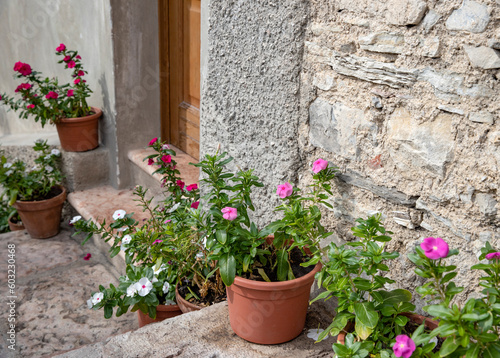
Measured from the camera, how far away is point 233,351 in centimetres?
187

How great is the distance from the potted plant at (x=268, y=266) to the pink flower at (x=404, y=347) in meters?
0.43

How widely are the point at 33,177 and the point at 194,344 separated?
2.52 meters

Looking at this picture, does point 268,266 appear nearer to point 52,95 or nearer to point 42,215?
point 42,215

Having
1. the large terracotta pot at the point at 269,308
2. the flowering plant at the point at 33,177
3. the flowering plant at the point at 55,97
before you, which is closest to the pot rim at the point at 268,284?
the large terracotta pot at the point at 269,308

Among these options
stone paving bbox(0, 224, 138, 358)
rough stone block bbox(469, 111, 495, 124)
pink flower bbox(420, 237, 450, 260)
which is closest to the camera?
pink flower bbox(420, 237, 450, 260)

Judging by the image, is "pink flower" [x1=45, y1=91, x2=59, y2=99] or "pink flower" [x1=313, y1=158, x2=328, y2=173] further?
"pink flower" [x1=45, y1=91, x2=59, y2=99]

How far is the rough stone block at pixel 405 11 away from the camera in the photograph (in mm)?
1589

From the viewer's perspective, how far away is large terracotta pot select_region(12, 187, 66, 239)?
3.78 metres

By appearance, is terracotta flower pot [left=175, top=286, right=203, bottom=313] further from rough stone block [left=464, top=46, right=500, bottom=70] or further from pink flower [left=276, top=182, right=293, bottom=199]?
rough stone block [left=464, top=46, right=500, bottom=70]

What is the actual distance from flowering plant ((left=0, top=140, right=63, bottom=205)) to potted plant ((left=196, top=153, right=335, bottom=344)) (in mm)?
2340

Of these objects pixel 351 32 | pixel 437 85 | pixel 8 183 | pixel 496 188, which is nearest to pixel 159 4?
pixel 8 183

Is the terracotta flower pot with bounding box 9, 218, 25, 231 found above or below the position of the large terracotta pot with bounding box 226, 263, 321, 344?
below

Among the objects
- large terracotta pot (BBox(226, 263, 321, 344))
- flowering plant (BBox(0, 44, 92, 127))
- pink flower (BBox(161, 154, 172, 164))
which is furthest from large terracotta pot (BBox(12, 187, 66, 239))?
large terracotta pot (BBox(226, 263, 321, 344))

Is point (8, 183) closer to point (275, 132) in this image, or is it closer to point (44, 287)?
point (44, 287)
